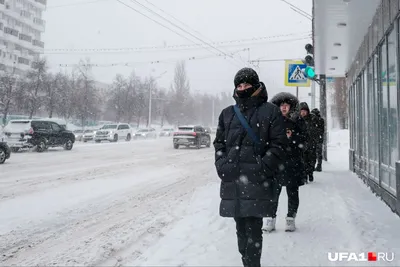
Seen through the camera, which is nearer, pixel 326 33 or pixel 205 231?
pixel 205 231

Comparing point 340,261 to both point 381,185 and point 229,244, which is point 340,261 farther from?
point 381,185

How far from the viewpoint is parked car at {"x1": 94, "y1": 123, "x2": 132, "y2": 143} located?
32594 millimetres

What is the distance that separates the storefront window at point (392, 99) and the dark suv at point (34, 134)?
17.8 m

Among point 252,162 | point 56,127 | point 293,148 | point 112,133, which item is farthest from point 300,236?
point 112,133

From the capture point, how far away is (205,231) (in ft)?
16.8

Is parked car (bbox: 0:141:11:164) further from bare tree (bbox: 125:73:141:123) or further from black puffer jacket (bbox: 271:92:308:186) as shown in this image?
bare tree (bbox: 125:73:141:123)

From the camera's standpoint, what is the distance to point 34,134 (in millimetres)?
19438

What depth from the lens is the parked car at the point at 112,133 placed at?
107 feet

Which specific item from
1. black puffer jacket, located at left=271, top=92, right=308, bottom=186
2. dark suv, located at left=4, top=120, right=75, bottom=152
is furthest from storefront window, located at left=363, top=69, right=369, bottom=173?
dark suv, located at left=4, top=120, right=75, bottom=152

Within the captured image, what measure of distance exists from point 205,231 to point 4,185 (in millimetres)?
6042

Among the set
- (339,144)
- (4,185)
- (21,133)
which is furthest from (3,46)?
(4,185)

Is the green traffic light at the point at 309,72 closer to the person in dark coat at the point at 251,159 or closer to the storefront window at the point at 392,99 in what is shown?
the storefront window at the point at 392,99

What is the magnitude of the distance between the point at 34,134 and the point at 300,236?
17977mm

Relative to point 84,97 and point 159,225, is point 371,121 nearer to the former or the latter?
point 159,225
